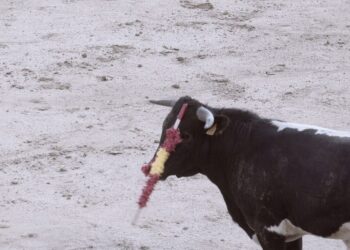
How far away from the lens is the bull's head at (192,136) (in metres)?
5.05

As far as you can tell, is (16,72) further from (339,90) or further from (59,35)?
(339,90)

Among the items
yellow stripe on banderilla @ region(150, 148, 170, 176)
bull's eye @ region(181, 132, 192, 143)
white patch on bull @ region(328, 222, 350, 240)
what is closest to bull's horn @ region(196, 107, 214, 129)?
bull's eye @ region(181, 132, 192, 143)

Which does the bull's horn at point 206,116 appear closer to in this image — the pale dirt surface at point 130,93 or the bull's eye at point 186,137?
the bull's eye at point 186,137

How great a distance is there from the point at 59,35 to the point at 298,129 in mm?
5303

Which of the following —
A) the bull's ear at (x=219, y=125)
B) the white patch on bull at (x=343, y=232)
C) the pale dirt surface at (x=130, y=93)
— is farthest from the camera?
the pale dirt surface at (x=130, y=93)

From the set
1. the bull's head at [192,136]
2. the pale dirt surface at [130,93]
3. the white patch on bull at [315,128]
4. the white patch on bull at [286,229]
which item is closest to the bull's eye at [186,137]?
the bull's head at [192,136]

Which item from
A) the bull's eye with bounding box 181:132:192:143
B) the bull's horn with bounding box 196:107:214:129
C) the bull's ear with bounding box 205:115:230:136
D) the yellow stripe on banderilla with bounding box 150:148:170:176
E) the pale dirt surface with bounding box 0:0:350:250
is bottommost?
the pale dirt surface with bounding box 0:0:350:250

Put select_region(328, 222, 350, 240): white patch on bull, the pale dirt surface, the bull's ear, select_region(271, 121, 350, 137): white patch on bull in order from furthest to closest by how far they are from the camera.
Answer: the pale dirt surface → the bull's ear → select_region(271, 121, 350, 137): white patch on bull → select_region(328, 222, 350, 240): white patch on bull

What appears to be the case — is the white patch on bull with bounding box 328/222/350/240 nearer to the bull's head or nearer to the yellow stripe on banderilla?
the bull's head

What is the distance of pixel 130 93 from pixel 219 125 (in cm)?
355

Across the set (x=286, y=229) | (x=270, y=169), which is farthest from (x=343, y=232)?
(x=270, y=169)

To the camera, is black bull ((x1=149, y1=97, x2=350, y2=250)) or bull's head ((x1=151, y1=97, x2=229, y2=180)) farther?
bull's head ((x1=151, y1=97, x2=229, y2=180))

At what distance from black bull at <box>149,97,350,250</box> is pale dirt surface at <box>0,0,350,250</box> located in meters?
1.02

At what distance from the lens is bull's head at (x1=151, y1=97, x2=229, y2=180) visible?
5047 millimetres
